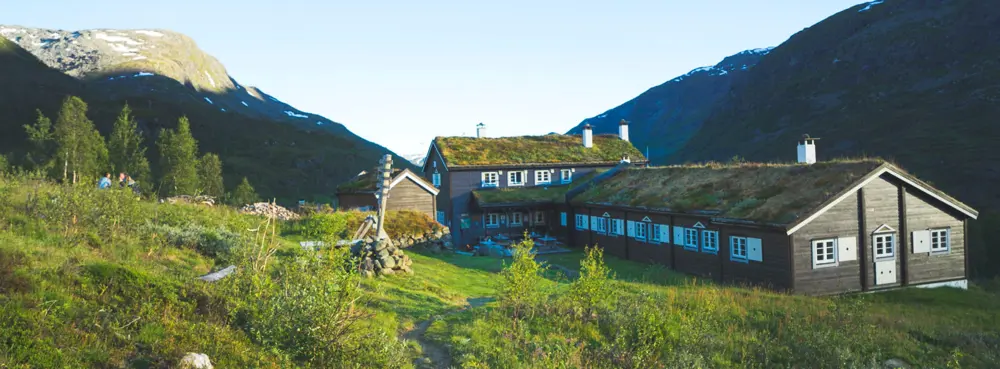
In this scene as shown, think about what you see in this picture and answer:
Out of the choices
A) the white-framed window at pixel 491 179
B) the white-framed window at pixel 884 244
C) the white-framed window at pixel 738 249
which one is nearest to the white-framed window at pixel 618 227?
the white-framed window at pixel 738 249

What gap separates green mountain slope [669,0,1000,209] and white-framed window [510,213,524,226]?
196ft

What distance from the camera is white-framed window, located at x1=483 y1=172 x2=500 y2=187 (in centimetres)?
4397

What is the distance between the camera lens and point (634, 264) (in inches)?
1251

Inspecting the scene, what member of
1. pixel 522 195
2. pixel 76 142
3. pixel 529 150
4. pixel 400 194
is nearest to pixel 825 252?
pixel 522 195

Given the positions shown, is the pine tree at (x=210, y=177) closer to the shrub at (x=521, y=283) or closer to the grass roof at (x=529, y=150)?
the grass roof at (x=529, y=150)

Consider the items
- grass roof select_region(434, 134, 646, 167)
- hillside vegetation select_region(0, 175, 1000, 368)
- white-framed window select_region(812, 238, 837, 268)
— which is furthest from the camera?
grass roof select_region(434, 134, 646, 167)

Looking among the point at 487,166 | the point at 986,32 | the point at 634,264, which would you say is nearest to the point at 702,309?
the point at 634,264

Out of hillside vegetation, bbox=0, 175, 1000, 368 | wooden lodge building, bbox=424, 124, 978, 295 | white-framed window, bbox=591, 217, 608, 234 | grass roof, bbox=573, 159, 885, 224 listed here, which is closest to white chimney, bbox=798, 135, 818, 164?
wooden lodge building, bbox=424, 124, 978, 295

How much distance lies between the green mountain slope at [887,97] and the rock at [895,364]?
7016cm

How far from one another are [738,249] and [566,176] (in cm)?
2170

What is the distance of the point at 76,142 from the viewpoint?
4028 cm

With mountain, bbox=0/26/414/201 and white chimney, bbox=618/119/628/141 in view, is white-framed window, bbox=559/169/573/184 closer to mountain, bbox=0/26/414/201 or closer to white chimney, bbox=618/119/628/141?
white chimney, bbox=618/119/628/141

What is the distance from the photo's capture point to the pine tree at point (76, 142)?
1565 inches

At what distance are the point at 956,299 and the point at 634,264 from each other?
45.1 feet
